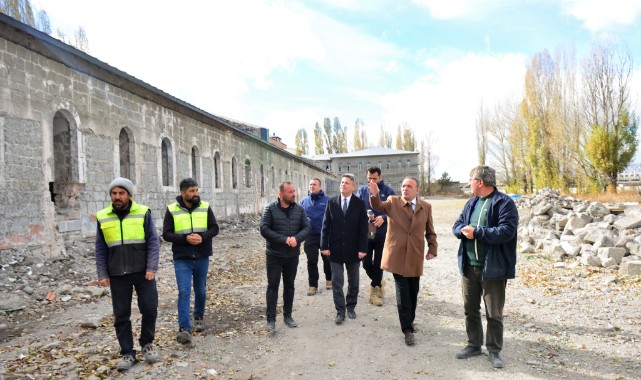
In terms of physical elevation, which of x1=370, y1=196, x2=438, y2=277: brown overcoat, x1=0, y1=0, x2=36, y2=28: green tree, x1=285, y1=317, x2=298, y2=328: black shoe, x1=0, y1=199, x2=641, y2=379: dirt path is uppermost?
x1=0, y1=0, x2=36, y2=28: green tree

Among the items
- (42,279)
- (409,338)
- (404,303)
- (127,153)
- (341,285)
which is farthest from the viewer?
(127,153)

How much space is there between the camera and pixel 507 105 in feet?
112

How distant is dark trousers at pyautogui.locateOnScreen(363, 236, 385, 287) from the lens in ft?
19.2

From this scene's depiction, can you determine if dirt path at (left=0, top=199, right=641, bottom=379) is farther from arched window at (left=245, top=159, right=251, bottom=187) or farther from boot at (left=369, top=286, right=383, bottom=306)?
arched window at (left=245, top=159, right=251, bottom=187)

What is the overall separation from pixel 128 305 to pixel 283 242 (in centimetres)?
173

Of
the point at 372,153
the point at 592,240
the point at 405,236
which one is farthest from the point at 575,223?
the point at 372,153

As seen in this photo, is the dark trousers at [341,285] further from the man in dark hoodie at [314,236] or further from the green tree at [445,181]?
the green tree at [445,181]

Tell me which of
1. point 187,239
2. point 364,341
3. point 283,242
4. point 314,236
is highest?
point 187,239

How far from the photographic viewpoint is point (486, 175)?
3.90 m

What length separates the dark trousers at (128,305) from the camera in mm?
3943

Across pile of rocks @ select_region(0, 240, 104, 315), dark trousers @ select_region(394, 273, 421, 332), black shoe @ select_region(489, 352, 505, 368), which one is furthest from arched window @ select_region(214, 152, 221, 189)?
black shoe @ select_region(489, 352, 505, 368)

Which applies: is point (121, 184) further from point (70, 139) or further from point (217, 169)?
point (217, 169)

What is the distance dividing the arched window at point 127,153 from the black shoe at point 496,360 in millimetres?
10157

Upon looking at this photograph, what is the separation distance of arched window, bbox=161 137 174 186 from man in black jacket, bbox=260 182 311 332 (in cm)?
932
